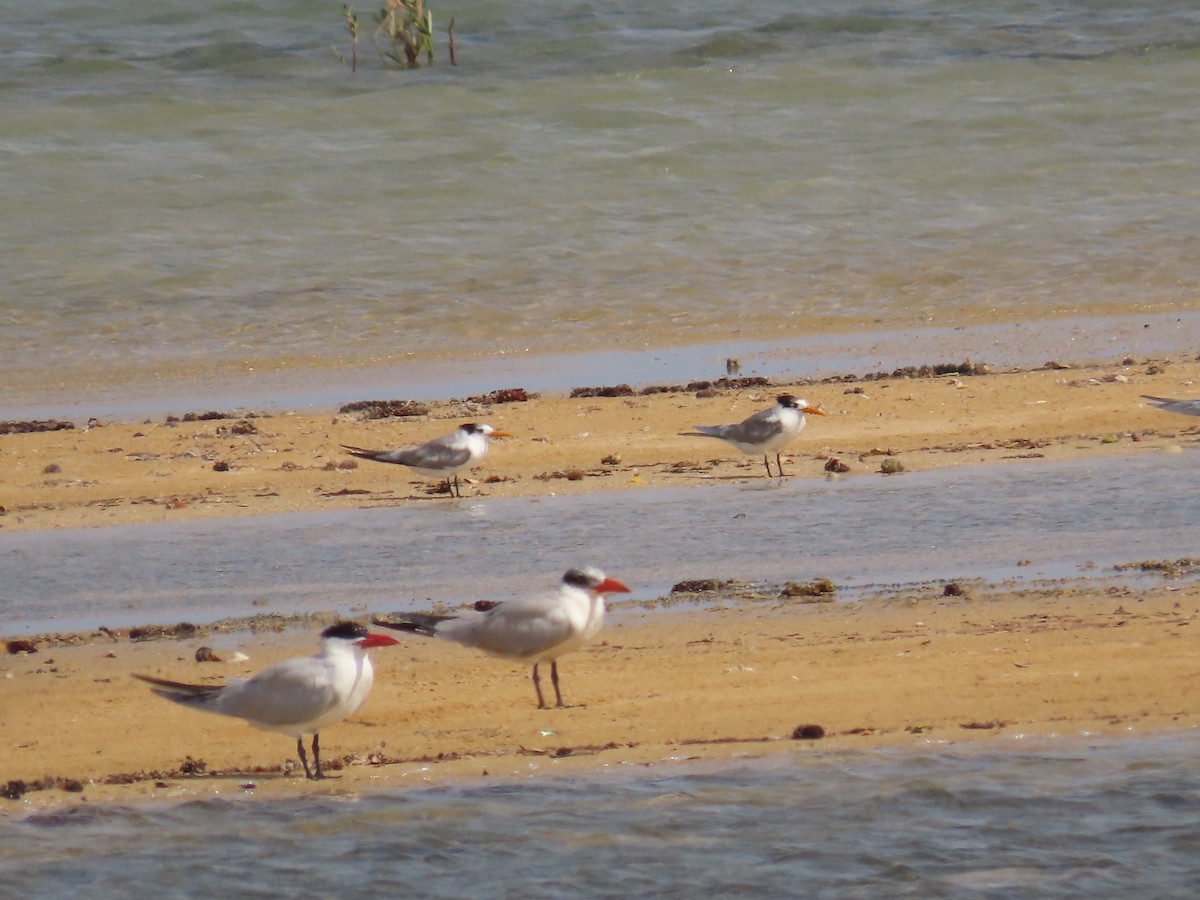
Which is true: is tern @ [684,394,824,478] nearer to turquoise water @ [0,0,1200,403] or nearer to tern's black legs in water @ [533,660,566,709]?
tern's black legs in water @ [533,660,566,709]

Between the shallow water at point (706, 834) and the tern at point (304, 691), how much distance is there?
26cm

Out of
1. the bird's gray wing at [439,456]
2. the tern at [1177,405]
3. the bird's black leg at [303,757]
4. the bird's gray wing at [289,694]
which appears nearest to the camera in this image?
the bird's gray wing at [289,694]

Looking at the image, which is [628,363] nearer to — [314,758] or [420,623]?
[420,623]

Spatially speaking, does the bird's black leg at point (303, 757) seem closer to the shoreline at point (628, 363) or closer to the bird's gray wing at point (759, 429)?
the bird's gray wing at point (759, 429)

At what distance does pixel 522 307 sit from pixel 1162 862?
11679 mm

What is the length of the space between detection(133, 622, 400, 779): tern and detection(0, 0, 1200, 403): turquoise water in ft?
27.6

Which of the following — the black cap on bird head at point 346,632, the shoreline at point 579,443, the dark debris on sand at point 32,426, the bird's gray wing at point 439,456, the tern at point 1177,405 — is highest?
the black cap on bird head at point 346,632

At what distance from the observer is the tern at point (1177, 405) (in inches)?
422

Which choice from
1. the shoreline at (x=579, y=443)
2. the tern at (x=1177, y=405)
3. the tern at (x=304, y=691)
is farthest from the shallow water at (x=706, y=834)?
the tern at (x=1177, y=405)

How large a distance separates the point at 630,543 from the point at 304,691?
312 centimetres

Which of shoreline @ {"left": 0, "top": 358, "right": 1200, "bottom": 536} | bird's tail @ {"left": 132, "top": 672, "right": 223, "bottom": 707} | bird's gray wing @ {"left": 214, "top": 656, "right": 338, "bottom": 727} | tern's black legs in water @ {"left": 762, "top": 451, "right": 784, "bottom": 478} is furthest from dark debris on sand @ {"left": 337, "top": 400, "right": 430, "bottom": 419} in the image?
bird's gray wing @ {"left": 214, "top": 656, "right": 338, "bottom": 727}

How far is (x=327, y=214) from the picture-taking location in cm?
2100

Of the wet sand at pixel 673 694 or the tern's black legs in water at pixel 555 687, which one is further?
the tern's black legs in water at pixel 555 687

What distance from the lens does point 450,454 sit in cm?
1026
